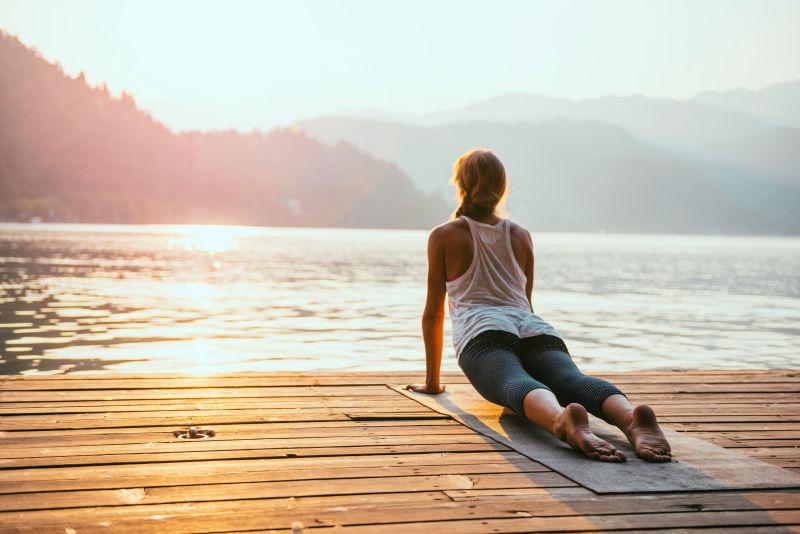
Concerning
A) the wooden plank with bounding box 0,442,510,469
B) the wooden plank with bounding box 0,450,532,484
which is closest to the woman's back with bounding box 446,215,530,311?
the wooden plank with bounding box 0,442,510,469

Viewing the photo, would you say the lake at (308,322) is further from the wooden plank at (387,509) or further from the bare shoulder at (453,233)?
the wooden plank at (387,509)

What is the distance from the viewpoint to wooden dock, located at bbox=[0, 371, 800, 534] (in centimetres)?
288

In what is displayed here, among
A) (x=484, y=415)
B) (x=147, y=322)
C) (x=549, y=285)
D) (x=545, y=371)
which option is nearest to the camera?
(x=545, y=371)

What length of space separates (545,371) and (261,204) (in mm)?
182886

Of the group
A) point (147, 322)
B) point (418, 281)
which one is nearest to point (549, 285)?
point (418, 281)

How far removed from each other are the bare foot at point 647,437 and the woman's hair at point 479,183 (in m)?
1.40

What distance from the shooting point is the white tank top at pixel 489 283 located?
4578 millimetres

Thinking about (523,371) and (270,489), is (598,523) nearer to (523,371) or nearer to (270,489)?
(270,489)

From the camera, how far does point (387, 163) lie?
627 feet

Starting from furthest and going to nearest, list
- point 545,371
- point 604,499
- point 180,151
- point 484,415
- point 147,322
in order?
point 180,151 < point 147,322 < point 484,415 < point 545,371 < point 604,499

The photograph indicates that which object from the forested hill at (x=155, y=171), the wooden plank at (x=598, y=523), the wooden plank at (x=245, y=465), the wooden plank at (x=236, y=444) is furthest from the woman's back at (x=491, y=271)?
the forested hill at (x=155, y=171)

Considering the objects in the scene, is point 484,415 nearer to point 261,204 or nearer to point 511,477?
point 511,477

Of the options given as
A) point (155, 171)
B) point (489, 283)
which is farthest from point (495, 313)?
point (155, 171)

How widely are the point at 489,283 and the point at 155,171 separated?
561 feet
